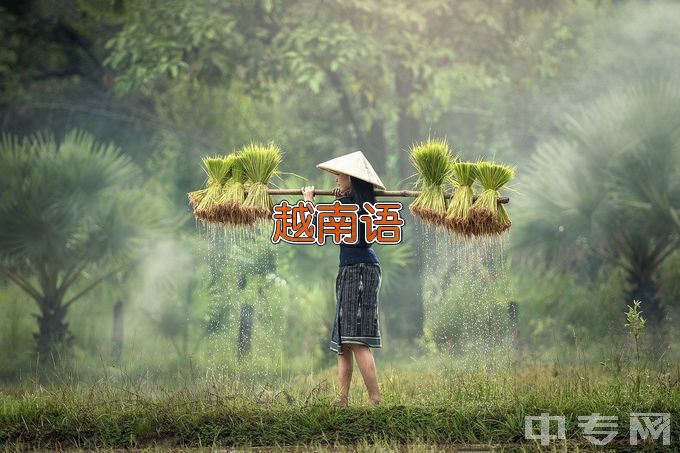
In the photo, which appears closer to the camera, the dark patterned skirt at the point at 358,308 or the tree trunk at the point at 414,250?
the dark patterned skirt at the point at 358,308

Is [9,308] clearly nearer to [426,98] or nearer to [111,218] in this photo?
[111,218]

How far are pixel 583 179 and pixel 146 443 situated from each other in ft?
26.0

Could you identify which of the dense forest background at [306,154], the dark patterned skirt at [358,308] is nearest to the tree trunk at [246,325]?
the dense forest background at [306,154]

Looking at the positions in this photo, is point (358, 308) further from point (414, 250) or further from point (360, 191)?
point (414, 250)

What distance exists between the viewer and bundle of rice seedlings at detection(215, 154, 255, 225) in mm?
7691

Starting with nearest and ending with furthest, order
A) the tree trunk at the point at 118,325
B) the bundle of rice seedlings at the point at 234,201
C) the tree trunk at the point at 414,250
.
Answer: the bundle of rice seedlings at the point at 234,201, the tree trunk at the point at 118,325, the tree trunk at the point at 414,250

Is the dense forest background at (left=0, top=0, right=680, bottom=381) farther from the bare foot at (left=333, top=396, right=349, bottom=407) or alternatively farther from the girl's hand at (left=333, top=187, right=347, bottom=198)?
the girl's hand at (left=333, top=187, right=347, bottom=198)

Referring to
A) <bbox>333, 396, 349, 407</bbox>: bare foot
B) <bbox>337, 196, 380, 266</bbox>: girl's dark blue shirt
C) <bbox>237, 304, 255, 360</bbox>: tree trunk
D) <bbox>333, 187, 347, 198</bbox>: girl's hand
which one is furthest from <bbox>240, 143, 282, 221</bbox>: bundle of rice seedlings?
<bbox>237, 304, 255, 360</bbox>: tree trunk

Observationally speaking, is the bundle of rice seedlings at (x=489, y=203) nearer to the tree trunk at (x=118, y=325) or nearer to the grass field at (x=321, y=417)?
the grass field at (x=321, y=417)

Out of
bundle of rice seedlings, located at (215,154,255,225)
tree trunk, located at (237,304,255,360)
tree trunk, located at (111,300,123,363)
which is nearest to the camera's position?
bundle of rice seedlings, located at (215,154,255,225)

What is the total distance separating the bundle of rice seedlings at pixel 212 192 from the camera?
7742 mm
